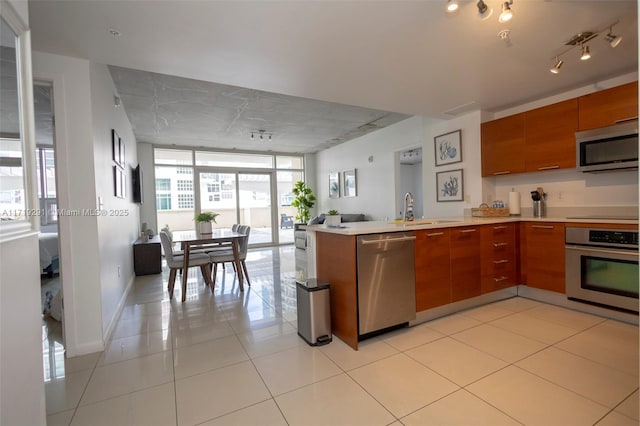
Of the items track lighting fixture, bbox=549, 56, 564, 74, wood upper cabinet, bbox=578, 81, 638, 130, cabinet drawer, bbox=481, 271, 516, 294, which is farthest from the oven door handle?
track lighting fixture, bbox=549, 56, 564, 74

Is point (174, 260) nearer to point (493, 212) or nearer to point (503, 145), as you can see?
point (493, 212)

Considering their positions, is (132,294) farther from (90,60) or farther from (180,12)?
(180,12)

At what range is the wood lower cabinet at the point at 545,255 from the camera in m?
2.96

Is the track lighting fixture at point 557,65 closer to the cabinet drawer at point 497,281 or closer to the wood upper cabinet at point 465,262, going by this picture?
the wood upper cabinet at point 465,262

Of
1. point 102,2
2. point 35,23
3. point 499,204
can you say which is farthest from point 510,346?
point 35,23

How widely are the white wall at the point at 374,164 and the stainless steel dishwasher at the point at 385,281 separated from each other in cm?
318

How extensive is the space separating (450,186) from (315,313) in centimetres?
306

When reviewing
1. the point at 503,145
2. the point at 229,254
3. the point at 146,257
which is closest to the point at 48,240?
the point at 146,257

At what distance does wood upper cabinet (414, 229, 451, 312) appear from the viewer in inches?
103

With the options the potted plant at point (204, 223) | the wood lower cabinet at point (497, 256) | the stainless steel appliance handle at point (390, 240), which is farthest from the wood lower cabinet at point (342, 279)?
the potted plant at point (204, 223)

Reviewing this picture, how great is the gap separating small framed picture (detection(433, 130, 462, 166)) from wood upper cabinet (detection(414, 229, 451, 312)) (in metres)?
1.90

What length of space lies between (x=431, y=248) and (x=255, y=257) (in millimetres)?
4566

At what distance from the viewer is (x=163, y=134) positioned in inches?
233

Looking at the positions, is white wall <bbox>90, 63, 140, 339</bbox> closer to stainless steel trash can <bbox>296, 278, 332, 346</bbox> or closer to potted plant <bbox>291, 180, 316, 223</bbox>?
stainless steel trash can <bbox>296, 278, 332, 346</bbox>
